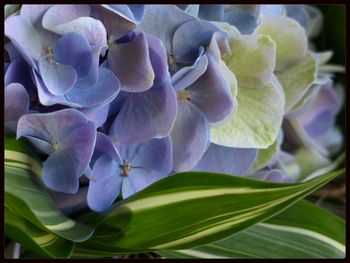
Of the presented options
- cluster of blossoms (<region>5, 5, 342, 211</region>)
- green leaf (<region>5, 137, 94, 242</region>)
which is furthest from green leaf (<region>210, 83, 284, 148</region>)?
green leaf (<region>5, 137, 94, 242</region>)

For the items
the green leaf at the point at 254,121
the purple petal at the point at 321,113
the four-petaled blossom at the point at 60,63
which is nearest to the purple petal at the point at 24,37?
the four-petaled blossom at the point at 60,63

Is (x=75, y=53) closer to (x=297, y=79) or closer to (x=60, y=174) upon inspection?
(x=60, y=174)

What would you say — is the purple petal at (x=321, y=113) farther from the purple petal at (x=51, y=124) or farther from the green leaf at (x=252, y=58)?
the purple petal at (x=51, y=124)

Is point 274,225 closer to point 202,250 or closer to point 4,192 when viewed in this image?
point 202,250

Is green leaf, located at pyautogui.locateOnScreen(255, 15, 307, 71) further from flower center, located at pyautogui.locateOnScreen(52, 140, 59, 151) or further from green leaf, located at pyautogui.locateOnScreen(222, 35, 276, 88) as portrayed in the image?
flower center, located at pyautogui.locateOnScreen(52, 140, 59, 151)

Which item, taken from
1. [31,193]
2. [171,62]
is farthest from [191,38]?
[31,193]

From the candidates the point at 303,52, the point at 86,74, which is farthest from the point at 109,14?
the point at 303,52

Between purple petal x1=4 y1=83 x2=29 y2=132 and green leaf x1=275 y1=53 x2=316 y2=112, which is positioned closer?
purple petal x1=4 y1=83 x2=29 y2=132

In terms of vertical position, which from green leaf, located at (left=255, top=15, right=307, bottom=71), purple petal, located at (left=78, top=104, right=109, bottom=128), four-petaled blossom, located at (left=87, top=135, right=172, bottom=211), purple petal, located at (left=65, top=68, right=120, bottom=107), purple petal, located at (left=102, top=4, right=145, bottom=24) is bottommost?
four-petaled blossom, located at (left=87, top=135, right=172, bottom=211)

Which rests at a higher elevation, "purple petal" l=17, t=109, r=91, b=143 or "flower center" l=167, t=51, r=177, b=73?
"flower center" l=167, t=51, r=177, b=73
